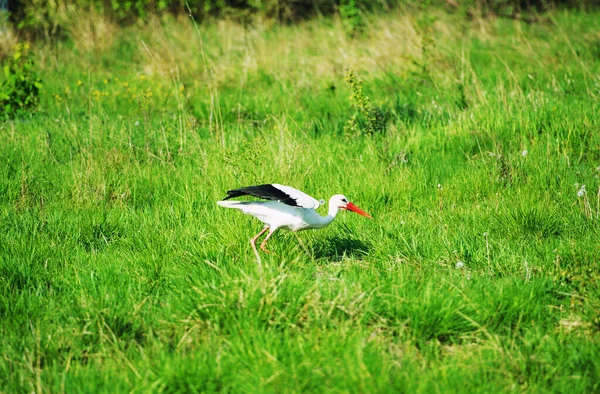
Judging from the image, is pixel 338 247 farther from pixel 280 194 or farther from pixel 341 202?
pixel 280 194

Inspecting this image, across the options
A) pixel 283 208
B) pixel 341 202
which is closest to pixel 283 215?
pixel 283 208

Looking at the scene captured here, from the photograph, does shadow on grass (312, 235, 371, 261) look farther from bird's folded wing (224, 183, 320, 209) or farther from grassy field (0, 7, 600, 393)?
bird's folded wing (224, 183, 320, 209)

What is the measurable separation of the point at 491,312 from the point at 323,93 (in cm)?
496

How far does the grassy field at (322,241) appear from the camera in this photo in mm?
3088

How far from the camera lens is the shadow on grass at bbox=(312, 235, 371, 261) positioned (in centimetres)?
448

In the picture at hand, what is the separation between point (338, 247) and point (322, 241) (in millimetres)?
120

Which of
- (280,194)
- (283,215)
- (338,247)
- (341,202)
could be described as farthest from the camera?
(338,247)

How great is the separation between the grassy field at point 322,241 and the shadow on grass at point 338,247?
0.02 meters

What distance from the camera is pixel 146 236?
183 inches

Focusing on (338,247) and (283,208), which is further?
(338,247)

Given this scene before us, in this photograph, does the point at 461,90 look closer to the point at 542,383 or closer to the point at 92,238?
the point at 92,238

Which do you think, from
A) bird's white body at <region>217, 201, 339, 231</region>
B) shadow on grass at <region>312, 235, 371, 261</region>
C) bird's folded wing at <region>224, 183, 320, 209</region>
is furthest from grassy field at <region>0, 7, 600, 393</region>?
bird's folded wing at <region>224, 183, 320, 209</region>

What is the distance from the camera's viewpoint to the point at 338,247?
4594 millimetres

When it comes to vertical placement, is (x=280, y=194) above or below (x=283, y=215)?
above
